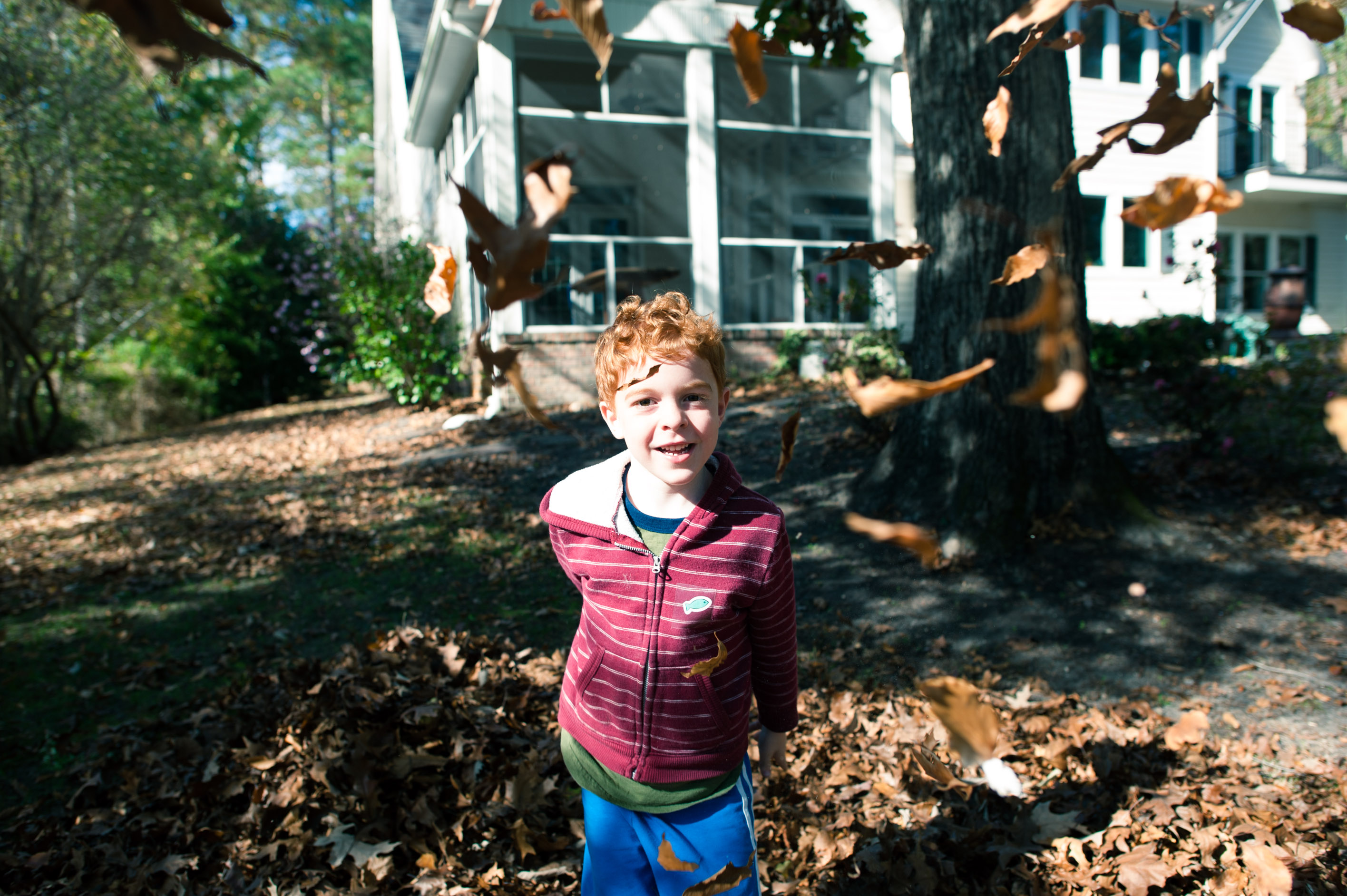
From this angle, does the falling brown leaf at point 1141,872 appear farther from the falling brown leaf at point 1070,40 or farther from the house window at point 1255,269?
the house window at point 1255,269

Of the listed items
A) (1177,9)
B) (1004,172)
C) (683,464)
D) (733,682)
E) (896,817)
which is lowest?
(896,817)

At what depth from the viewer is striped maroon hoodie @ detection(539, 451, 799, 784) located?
1.75 metres

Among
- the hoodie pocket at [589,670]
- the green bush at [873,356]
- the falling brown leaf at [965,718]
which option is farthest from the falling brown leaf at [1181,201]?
the green bush at [873,356]

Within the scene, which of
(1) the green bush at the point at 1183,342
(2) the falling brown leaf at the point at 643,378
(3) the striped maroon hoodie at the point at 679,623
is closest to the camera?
(2) the falling brown leaf at the point at 643,378

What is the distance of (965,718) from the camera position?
1.41m

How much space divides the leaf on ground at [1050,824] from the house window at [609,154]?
33.4 feet

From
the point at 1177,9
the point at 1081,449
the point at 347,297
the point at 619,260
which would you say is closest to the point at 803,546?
the point at 1081,449

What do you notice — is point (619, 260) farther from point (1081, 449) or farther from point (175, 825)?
point (175, 825)

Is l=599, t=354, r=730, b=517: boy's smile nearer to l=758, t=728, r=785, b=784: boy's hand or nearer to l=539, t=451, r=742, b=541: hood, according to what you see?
l=539, t=451, r=742, b=541: hood

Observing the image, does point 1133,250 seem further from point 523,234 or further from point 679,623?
point 523,234

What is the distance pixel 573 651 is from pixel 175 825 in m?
1.66

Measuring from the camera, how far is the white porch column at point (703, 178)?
12742 millimetres

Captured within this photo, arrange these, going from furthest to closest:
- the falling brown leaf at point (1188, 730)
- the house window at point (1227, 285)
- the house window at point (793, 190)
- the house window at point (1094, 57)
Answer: the house window at point (1094, 57), the house window at point (1227, 285), the house window at point (793, 190), the falling brown leaf at point (1188, 730)

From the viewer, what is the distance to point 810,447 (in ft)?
23.7
